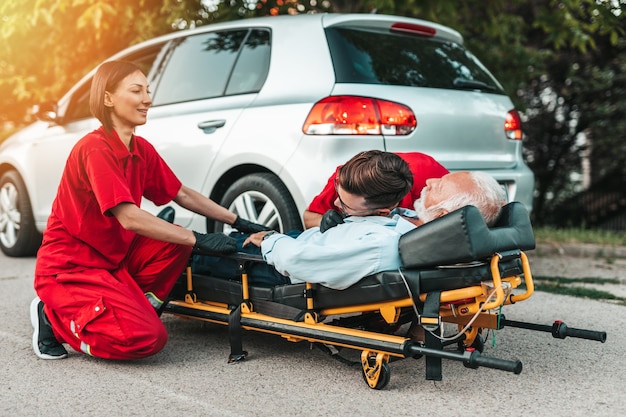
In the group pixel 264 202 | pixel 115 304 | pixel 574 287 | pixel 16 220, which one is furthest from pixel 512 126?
pixel 16 220

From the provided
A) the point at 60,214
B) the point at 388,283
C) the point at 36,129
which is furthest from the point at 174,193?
the point at 36,129

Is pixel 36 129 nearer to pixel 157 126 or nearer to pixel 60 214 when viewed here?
pixel 157 126

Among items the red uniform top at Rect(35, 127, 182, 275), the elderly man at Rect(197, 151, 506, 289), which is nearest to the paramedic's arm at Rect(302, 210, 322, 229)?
the elderly man at Rect(197, 151, 506, 289)

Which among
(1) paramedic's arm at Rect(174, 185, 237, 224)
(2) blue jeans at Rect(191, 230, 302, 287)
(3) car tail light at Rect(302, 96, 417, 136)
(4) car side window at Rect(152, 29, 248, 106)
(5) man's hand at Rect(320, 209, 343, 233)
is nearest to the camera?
(5) man's hand at Rect(320, 209, 343, 233)

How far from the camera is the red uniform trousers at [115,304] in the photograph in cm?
348

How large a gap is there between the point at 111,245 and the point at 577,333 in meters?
2.09

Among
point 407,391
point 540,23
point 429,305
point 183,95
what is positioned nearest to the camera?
point 429,305

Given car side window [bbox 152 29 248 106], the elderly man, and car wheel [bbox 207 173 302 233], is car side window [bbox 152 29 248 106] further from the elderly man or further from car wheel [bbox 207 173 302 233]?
the elderly man

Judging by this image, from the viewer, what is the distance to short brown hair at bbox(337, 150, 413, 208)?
321cm

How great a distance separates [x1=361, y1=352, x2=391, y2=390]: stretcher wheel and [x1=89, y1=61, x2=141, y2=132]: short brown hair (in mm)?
1649

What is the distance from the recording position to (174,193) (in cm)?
407

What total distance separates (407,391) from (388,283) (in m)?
0.47

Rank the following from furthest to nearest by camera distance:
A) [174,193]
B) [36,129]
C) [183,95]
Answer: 1. [36,129]
2. [183,95]
3. [174,193]

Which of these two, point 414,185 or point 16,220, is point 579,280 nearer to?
point 414,185
